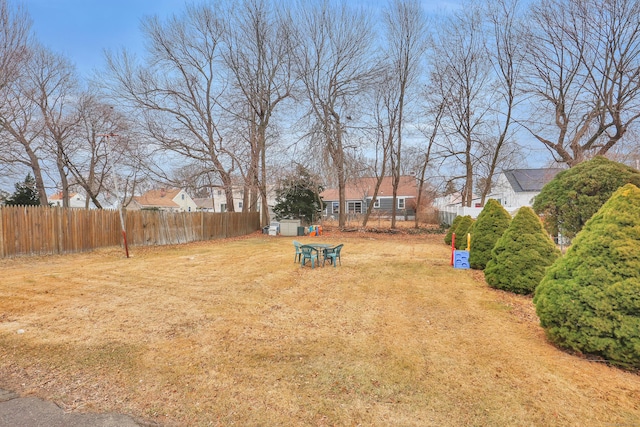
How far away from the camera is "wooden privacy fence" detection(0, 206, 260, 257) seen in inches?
396

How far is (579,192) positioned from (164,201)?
53.6 m

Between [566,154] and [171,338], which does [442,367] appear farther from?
[566,154]

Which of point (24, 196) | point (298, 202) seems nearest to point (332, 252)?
point (298, 202)

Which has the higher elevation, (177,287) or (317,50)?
(317,50)

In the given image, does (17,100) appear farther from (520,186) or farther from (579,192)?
(520,186)

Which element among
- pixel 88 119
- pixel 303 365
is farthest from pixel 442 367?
pixel 88 119

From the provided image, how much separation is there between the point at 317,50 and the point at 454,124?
10174 millimetres

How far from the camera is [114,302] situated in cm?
548

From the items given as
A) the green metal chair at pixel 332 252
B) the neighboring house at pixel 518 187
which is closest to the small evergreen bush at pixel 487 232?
the green metal chair at pixel 332 252

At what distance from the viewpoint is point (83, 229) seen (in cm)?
1182

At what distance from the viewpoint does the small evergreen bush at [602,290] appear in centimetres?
312

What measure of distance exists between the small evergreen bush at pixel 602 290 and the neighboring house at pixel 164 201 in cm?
4652

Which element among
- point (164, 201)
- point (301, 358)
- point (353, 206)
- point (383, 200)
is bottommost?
point (301, 358)

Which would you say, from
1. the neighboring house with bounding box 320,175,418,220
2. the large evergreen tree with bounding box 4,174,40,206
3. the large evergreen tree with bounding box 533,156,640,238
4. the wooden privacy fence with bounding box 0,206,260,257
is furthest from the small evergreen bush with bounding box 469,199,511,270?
the large evergreen tree with bounding box 4,174,40,206
